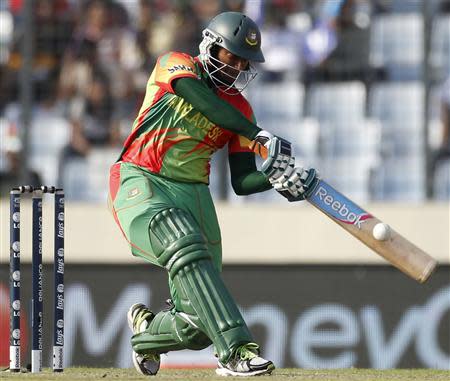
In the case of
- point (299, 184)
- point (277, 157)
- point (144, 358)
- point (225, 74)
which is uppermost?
point (225, 74)

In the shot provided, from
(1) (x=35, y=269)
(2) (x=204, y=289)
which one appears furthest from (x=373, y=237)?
(1) (x=35, y=269)

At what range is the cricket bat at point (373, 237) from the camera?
5129mm

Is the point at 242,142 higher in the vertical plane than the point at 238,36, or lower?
lower

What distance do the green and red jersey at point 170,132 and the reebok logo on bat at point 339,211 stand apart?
0.61 m

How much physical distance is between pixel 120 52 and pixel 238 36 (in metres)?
4.41

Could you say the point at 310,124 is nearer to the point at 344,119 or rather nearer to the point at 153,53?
the point at 344,119

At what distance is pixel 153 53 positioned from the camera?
31.9 feet

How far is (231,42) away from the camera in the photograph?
5.47m

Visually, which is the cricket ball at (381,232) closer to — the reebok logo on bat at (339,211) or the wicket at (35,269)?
the reebok logo on bat at (339,211)

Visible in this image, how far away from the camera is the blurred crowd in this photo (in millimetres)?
9203

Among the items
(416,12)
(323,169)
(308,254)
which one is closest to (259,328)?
(308,254)

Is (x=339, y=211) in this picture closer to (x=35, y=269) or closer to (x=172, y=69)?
(x=172, y=69)

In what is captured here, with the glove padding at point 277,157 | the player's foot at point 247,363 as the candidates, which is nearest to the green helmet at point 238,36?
the glove padding at point 277,157

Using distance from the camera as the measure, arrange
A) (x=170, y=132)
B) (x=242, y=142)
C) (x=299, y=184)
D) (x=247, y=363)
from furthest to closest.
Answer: (x=242, y=142), (x=170, y=132), (x=299, y=184), (x=247, y=363)
